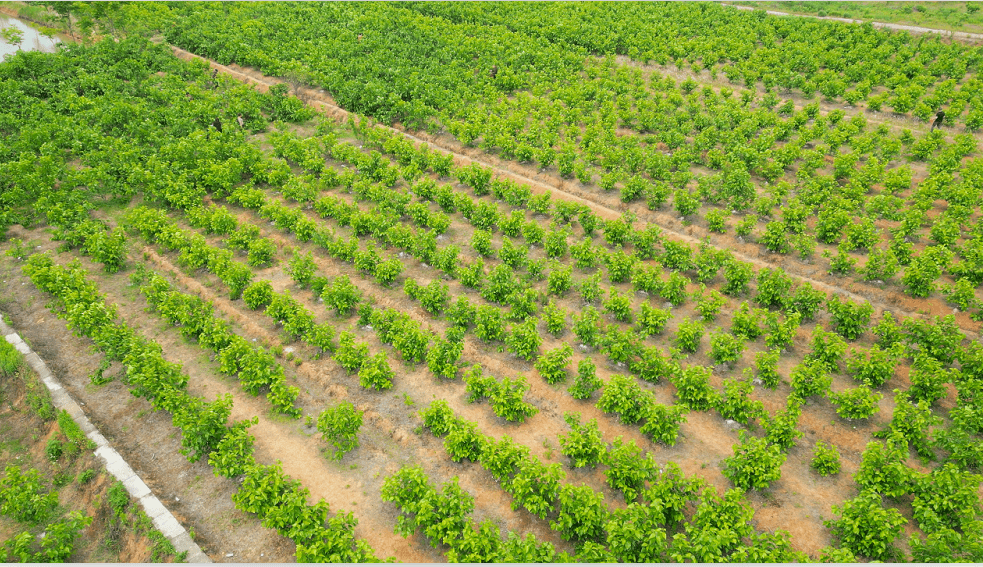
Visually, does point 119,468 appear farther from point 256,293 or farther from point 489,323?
point 489,323

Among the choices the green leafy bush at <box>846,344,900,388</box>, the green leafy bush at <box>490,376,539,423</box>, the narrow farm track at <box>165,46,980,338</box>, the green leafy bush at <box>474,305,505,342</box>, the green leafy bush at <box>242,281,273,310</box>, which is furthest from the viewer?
the narrow farm track at <box>165,46,980,338</box>

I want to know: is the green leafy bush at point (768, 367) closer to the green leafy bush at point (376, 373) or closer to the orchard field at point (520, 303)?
the orchard field at point (520, 303)

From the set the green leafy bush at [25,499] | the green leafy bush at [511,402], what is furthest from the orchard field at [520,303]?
the green leafy bush at [25,499]

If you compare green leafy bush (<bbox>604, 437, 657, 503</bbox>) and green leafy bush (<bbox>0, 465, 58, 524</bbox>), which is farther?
green leafy bush (<bbox>604, 437, 657, 503</bbox>)

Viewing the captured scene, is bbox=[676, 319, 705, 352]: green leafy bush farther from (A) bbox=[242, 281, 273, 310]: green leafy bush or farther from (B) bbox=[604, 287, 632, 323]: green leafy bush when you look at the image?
(A) bbox=[242, 281, 273, 310]: green leafy bush

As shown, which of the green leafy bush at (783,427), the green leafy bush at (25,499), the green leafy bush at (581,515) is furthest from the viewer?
the green leafy bush at (783,427)

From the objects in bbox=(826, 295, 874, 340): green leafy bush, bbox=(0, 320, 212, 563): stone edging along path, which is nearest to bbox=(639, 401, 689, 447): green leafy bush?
bbox=(826, 295, 874, 340): green leafy bush

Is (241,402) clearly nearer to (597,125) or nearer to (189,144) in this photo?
(189,144)
